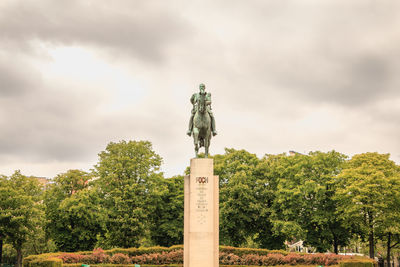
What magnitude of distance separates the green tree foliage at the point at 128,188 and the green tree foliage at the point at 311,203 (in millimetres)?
15181

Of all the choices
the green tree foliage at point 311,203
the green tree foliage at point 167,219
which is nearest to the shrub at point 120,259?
the green tree foliage at point 167,219

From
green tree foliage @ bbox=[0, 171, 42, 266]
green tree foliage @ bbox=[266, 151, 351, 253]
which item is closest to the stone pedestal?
green tree foliage @ bbox=[266, 151, 351, 253]

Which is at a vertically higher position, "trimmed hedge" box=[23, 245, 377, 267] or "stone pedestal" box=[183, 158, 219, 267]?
"stone pedestal" box=[183, 158, 219, 267]

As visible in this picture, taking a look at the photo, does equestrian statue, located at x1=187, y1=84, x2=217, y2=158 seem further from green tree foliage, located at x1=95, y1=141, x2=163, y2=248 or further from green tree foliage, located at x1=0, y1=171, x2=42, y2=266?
green tree foliage, located at x1=0, y1=171, x2=42, y2=266

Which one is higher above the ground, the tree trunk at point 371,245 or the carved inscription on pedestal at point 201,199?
the carved inscription on pedestal at point 201,199

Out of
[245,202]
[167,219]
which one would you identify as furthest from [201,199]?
[167,219]

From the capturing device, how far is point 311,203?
42781mm

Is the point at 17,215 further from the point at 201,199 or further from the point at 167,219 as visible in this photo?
the point at 201,199

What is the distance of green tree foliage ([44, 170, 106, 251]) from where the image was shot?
4450 cm

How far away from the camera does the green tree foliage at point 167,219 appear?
1841 inches

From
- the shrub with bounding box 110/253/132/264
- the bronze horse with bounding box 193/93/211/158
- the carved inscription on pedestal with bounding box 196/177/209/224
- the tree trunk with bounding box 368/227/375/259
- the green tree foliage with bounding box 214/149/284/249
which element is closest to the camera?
the carved inscription on pedestal with bounding box 196/177/209/224

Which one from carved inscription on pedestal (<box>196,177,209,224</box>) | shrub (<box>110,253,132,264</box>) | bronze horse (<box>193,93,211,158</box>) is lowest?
shrub (<box>110,253,132,264</box>)

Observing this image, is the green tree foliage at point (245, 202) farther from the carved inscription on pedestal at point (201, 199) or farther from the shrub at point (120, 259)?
the carved inscription on pedestal at point (201, 199)

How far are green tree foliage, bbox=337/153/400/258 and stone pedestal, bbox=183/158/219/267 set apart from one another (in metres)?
24.2
